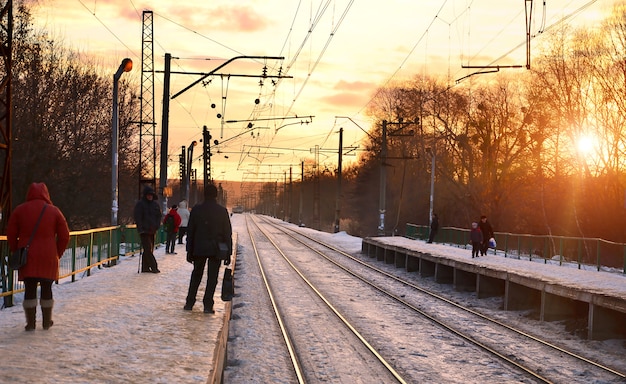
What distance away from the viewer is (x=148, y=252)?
2048cm

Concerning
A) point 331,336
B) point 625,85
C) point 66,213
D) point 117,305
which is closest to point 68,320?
point 117,305

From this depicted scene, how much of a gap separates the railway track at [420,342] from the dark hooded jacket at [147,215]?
330cm

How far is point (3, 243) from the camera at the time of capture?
13.8 m

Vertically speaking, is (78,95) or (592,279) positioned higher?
(78,95)

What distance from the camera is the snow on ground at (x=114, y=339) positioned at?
8406mm

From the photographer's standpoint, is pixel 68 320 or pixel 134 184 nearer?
pixel 68 320

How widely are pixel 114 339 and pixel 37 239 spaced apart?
1.51 m

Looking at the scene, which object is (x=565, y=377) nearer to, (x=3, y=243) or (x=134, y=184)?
(x=3, y=243)

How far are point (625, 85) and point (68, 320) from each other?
40.0 m

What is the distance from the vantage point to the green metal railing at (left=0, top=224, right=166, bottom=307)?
14.2 m

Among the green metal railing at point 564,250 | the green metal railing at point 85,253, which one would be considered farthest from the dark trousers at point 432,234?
the green metal railing at point 85,253

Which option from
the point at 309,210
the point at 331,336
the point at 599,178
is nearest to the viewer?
the point at 331,336

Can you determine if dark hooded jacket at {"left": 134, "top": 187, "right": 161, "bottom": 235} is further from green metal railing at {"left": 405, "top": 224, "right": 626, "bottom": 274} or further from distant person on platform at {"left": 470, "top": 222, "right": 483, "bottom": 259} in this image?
distant person on platform at {"left": 470, "top": 222, "right": 483, "bottom": 259}

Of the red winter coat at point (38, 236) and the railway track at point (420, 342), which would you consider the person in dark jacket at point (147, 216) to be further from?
the red winter coat at point (38, 236)
